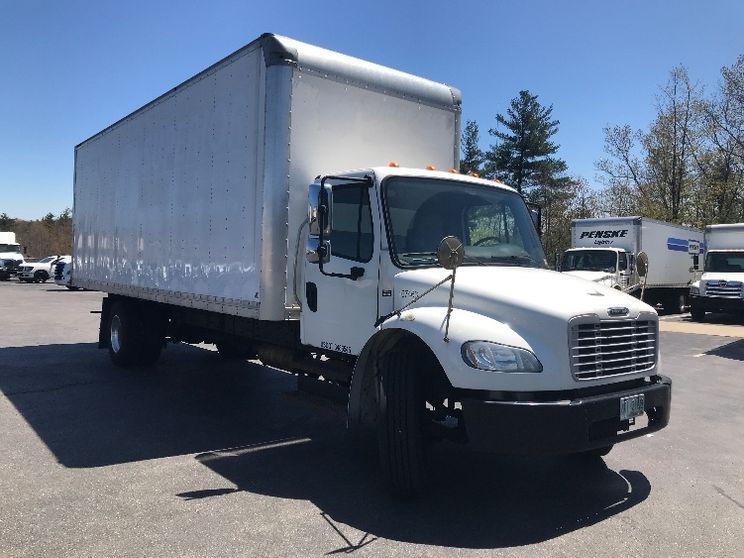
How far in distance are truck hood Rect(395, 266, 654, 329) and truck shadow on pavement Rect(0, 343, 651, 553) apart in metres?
1.40

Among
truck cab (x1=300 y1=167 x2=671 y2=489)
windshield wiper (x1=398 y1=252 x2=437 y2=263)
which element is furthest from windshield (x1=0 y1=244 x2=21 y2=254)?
windshield wiper (x1=398 y1=252 x2=437 y2=263)

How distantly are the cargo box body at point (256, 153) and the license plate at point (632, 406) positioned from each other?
2.99 meters

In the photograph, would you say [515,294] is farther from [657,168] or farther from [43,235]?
[43,235]

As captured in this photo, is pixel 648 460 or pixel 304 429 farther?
pixel 304 429

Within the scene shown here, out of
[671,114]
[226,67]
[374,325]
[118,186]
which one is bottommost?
[374,325]

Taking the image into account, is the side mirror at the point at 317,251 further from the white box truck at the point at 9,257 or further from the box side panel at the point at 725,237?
the white box truck at the point at 9,257

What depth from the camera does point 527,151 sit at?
48.2 metres

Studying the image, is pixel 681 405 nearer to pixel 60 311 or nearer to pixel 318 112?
pixel 318 112

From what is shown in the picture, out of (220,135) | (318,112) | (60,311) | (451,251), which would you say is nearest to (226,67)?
(220,135)

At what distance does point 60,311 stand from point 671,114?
1520 inches

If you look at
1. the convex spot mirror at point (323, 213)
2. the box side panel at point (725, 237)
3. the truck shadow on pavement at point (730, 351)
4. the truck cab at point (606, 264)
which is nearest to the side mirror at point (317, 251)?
the convex spot mirror at point (323, 213)

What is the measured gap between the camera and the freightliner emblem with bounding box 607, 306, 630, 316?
14.1 feet

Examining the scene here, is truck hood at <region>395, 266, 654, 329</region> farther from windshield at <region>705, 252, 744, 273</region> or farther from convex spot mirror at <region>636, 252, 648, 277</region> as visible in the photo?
windshield at <region>705, 252, 744, 273</region>

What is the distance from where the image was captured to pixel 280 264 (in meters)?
5.74
